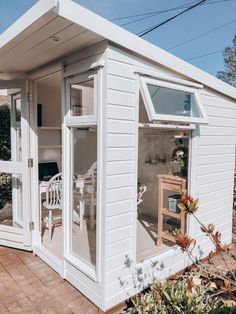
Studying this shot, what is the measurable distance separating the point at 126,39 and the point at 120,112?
0.65 m

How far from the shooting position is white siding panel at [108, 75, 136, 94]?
89.8 inches

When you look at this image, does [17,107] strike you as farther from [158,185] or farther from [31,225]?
[158,185]

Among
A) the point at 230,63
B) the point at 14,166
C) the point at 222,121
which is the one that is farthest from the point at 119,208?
the point at 230,63

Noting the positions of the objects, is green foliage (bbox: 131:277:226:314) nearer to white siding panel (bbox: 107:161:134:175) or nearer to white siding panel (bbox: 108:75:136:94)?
white siding panel (bbox: 107:161:134:175)

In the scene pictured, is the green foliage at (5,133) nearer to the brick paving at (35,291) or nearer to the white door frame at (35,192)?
the white door frame at (35,192)

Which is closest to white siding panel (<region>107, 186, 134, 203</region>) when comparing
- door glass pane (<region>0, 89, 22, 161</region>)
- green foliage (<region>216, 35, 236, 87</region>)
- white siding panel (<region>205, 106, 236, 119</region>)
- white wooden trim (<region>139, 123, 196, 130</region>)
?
white wooden trim (<region>139, 123, 196, 130</region>)

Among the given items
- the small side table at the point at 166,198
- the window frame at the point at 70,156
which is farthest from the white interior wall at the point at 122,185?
the small side table at the point at 166,198

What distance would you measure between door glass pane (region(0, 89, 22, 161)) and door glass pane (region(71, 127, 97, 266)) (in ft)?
4.08

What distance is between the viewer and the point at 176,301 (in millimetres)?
2316

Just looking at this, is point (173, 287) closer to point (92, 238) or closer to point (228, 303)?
point (228, 303)

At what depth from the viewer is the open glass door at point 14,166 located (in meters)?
3.43

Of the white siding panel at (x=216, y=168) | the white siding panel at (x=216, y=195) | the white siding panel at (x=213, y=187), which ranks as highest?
the white siding panel at (x=216, y=168)

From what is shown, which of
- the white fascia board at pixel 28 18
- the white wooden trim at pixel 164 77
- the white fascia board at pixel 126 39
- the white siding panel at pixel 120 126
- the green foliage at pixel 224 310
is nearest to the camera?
the white fascia board at pixel 28 18

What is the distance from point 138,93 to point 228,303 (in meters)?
1.98
